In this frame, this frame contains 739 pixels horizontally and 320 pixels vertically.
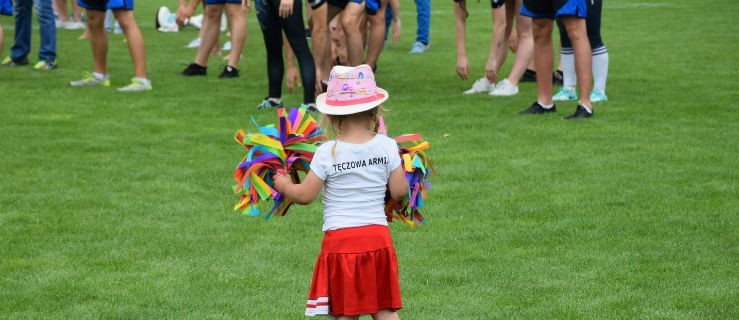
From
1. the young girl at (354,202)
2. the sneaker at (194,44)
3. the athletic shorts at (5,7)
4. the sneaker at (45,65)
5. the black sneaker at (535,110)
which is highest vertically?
the young girl at (354,202)

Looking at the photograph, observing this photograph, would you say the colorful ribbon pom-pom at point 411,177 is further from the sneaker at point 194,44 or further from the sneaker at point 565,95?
the sneaker at point 194,44

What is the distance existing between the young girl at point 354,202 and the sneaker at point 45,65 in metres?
9.73

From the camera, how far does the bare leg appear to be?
11.4 meters

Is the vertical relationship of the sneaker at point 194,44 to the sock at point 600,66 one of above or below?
below

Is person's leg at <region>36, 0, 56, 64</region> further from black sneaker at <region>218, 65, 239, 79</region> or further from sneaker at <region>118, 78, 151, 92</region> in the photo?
sneaker at <region>118, 78, 151, 92</region>

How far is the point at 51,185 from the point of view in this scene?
745 centimetres

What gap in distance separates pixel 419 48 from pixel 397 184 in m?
11.6

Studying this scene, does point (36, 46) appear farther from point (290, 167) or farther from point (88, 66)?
point (290, 167)

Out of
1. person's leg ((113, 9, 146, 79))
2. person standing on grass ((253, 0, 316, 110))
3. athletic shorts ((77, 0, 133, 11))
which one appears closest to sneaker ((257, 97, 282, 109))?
person standing on grass ((253, 0, 316, 110))

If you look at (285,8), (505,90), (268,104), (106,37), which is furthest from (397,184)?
(106,37)

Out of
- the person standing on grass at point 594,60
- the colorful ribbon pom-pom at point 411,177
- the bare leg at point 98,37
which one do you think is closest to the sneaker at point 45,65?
the bare leg at point 98,37

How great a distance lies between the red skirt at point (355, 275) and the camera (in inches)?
165

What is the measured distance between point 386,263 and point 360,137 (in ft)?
1.51

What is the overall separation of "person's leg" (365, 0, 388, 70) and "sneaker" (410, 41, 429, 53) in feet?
12.1
